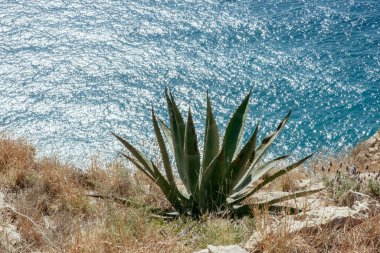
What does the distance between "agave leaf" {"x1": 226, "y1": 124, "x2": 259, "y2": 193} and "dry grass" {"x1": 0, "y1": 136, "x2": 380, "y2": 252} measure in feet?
1.25

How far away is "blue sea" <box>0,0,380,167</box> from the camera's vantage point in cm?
980

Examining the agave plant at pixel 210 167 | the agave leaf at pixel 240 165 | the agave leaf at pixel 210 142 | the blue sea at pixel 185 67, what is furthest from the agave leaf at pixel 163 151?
the blue sea at pixel 185 67

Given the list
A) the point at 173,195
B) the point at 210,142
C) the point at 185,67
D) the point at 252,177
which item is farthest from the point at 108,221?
the point at 185,67

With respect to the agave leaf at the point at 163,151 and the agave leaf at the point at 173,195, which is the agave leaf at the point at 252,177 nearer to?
the agave leaf at the point at 173,195

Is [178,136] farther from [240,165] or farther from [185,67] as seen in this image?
[185,67]

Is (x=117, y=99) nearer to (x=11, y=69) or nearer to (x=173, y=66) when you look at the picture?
(x=173, y=66)

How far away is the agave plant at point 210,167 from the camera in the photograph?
3.79 m

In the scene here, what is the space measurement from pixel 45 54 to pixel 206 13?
149 inches

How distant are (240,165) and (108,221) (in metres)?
1.01

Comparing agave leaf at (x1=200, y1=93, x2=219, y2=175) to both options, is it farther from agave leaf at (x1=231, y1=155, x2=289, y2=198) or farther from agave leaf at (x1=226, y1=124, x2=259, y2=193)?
agave leaf at (x1=231, y1=155, x2=289, y2=198)

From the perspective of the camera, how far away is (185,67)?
37.1ft

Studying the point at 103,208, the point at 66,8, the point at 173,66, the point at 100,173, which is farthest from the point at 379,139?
the point at 66,8

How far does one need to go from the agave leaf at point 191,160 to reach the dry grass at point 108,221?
29 cm

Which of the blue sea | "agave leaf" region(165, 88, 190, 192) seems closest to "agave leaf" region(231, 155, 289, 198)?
"agave leaf" region(165, 88, 190, 192)
